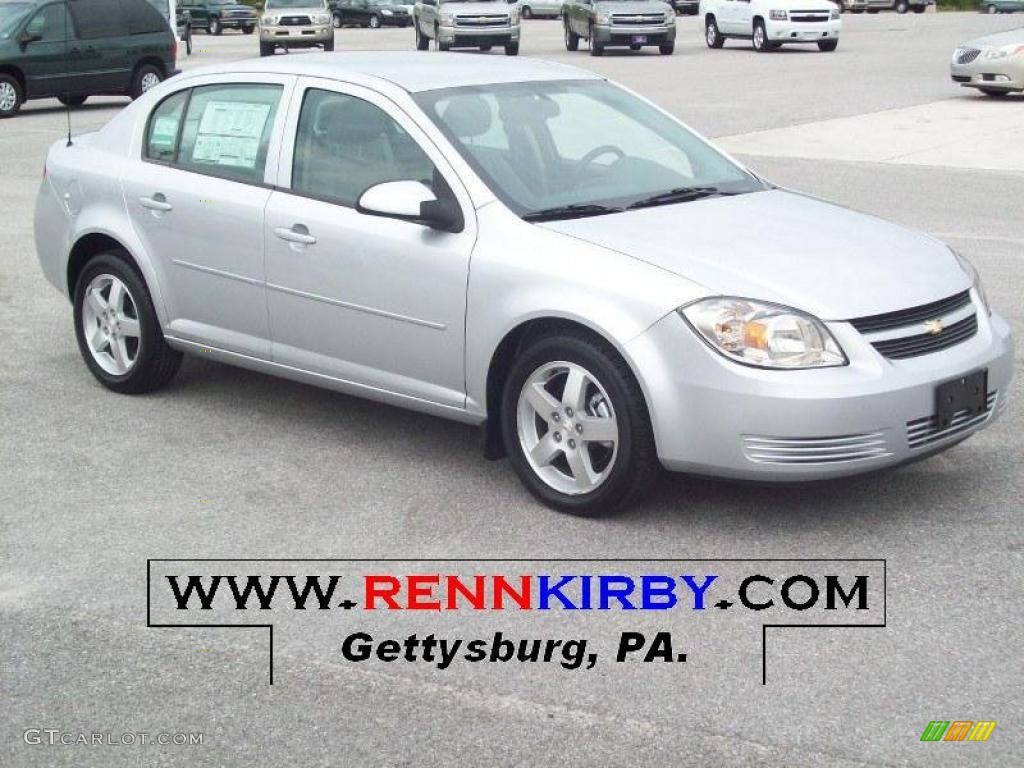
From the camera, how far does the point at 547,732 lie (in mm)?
4137

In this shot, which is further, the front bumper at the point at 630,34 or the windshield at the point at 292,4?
the windshield at the point at 292,4

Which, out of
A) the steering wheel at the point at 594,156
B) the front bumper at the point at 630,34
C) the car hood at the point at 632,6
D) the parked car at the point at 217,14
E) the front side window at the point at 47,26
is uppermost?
the steering wheel at the point at 594,156

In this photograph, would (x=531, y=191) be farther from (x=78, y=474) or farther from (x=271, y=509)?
(x=78, y=474)

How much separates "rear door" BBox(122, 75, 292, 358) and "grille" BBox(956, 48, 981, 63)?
661 inches

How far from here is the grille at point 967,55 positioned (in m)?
22.1

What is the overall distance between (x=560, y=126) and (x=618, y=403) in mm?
1513

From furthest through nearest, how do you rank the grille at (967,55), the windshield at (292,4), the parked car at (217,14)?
1. the parked car at (217,14)
2. the windshield at (292,4)
3. the grille at (967,55)

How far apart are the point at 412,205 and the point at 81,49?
20.2 m

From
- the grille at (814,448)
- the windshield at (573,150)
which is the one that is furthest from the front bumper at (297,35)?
the grille at (814,448)

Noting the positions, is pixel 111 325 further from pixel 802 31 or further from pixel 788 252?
pixel 802 31

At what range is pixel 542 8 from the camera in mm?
57875

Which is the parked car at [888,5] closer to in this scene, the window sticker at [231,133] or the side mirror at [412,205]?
the window sticker at [231,133]

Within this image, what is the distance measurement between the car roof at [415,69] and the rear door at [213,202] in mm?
106

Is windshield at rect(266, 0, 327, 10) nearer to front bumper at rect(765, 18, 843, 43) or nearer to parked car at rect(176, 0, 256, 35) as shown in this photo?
front bumper at rect(765, 18, 843, 43)
